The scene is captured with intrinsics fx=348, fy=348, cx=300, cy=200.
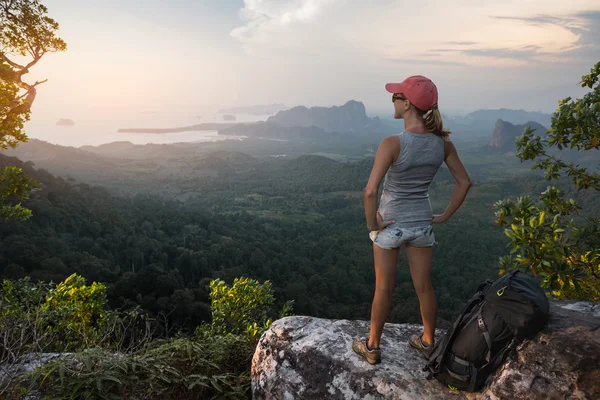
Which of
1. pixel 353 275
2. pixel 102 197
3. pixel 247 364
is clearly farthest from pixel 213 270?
pixel 247 364

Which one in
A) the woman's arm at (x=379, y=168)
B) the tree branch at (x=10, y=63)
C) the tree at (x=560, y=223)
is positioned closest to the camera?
the woman's arm at (x=379, y=168)

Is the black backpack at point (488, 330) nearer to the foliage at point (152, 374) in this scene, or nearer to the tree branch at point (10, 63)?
the foliage at point (152, 374)

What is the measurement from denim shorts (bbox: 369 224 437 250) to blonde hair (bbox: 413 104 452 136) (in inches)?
33.0

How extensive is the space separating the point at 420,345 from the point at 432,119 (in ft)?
6.96

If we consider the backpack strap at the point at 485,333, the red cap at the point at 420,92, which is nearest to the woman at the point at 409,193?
the red cap at the point at 420,92

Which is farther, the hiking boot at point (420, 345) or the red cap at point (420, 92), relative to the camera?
the hiking boot at point (420, 345)

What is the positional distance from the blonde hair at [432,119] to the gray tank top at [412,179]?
0.05 m

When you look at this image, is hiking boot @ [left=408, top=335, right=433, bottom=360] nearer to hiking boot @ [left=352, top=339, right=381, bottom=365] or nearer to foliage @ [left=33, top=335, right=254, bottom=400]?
hiking boot @ [left=352, top=339, right=381, bottom=365]

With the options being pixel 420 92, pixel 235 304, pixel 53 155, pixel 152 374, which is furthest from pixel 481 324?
pixel 53 155

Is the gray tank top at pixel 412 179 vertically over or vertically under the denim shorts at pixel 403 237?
over

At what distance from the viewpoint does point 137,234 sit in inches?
2147

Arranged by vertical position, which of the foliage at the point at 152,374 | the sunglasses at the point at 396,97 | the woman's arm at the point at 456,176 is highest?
the sunglasses at the point at 396,97

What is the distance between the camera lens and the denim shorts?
9.81 ft

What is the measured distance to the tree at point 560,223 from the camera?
3691mm
